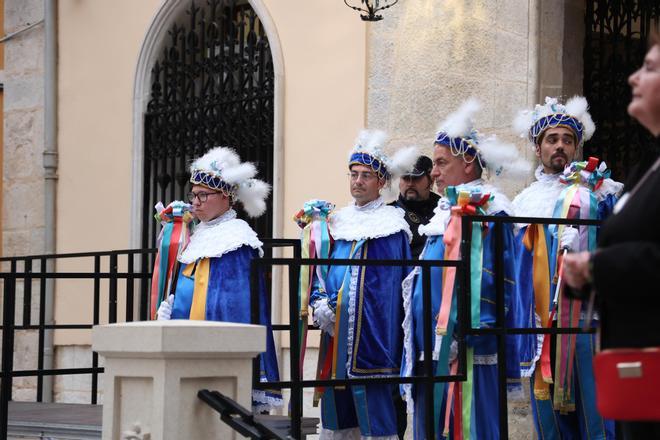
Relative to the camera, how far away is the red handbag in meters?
3.56

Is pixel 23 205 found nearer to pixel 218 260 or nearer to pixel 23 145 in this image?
pixel 23 145

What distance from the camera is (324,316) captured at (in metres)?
7.41

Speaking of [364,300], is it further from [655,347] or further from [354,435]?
[655,347]

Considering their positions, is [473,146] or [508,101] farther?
[508,101]

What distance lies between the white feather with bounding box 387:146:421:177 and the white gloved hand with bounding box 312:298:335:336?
919 mm

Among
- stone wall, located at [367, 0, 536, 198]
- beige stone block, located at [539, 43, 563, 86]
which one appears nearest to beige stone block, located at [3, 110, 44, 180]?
stone wall, located at [367, 0, 536, 198]

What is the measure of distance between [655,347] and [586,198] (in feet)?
10.6

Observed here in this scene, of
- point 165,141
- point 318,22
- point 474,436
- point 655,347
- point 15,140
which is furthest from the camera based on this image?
point 15,140

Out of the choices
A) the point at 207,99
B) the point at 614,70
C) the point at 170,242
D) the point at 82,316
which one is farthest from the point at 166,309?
the point at 82,316

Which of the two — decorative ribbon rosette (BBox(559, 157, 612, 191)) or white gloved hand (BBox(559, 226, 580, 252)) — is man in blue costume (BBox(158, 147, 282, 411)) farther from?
decorative ribbon rosette (BBox(559, 157, 612, 191))

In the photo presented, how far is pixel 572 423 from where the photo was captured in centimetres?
676

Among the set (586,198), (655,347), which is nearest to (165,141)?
(586,198)

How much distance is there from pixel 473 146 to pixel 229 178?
1699 millimetres

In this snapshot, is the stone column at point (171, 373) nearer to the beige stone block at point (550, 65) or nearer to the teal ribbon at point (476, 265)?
the teal ribbon at point (476, 265)
